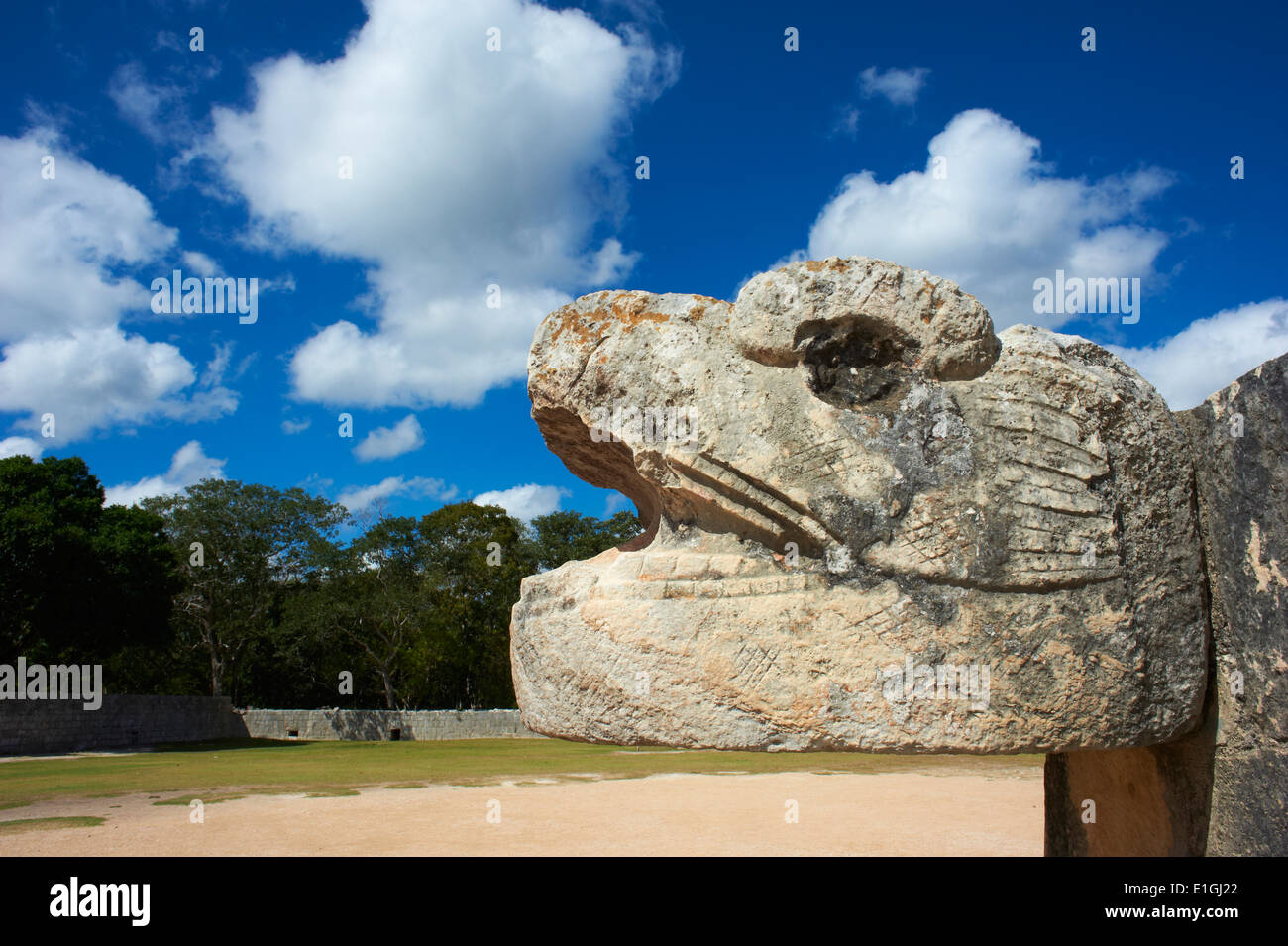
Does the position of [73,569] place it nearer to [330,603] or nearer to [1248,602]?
[330,603]

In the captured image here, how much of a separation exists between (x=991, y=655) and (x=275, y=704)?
37.4 m

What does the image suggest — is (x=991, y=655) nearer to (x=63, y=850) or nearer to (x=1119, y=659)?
(x=1119, y=659)

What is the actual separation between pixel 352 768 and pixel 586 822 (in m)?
8.66

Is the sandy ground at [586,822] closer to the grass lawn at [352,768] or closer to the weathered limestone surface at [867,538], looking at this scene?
the grass lawn at [352,768]

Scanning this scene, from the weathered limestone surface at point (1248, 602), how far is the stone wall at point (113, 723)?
945 inches

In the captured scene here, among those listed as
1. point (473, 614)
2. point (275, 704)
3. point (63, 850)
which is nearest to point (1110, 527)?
point (63, 850)

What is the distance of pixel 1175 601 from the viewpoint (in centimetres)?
256

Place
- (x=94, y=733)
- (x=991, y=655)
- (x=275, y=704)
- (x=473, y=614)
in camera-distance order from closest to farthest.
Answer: (x=991, y=655) < (x=94, y=733) < (x=473, y=614) < (x=275, y=704)

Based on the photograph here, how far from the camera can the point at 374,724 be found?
2755 cm

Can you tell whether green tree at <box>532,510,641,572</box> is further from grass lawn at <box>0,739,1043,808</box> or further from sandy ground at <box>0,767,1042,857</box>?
sandy ground at <box>0,767,1042,857</box>

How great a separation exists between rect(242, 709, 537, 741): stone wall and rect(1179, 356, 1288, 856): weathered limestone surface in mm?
26577

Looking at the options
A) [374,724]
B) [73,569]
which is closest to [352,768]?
[73,569]

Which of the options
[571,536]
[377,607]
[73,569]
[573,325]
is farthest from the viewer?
[571,536]

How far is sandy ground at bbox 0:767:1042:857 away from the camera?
775 centimetres
